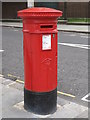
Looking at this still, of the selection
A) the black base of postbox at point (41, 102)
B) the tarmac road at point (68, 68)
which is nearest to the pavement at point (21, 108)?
the black base of postbox at point (41, 102)

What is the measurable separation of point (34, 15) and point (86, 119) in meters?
1.79

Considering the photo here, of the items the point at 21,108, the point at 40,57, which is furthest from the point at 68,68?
the point at 40,57

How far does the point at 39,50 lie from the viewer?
3.34m

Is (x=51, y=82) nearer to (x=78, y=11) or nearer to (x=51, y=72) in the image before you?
(x=51, y=72)

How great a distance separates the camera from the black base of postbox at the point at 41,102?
3.51 m

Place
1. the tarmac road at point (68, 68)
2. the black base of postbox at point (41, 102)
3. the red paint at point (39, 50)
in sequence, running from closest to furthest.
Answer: the red paint at point (39, 50) < the black base of postbox at point (41, 102) < the tarmac road at point (68, 68)

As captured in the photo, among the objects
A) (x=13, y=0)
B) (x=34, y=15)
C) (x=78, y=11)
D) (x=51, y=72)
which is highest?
(x=13, y=0)

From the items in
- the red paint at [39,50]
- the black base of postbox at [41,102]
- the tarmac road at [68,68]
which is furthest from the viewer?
the tarmac road at [68,68]

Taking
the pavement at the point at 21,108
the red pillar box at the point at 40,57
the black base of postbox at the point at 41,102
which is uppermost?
the red pillar box at the point at 40,57

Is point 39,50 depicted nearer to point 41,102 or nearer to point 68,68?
point 41,102

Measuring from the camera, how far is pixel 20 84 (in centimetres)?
495

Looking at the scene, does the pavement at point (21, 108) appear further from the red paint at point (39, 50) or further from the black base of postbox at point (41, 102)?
the red paint at point (39, 50)

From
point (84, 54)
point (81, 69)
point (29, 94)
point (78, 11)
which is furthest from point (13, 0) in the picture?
point (29, 94)

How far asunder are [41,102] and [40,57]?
0.73 metres
